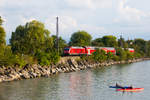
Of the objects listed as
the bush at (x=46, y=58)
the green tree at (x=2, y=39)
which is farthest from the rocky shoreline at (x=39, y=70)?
the green tree at (x=2, y=39)

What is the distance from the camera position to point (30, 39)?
68.2m

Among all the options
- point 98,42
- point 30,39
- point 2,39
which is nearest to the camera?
point 2,39

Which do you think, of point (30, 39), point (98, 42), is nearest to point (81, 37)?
point (98, 42)

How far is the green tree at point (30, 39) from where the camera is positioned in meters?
67.8

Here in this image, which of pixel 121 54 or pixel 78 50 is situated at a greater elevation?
pixel 78 50

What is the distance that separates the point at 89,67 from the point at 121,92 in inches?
1621

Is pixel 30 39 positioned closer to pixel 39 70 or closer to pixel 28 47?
pixel 28 47

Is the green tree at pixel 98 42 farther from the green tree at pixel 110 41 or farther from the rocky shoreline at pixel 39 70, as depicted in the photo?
the rocky shoreline at pixel 39 70

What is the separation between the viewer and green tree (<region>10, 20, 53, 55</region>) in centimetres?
6781

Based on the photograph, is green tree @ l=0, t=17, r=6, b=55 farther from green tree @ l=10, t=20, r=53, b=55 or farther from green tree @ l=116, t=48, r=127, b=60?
green tree @ l=116, t=48, r=127, b=60

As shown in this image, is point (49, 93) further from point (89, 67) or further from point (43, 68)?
point (89, 67)

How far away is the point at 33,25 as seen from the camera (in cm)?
6975

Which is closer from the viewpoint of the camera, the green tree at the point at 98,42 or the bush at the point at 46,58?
the bush at the point at 46,58

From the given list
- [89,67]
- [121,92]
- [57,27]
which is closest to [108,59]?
[89,67]
